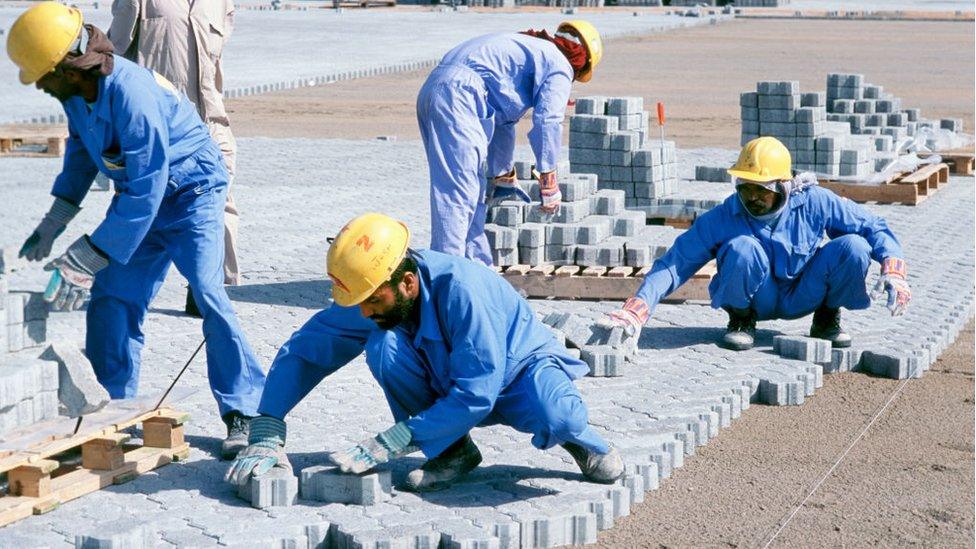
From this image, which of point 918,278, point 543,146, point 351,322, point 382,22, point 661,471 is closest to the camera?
point 351,322

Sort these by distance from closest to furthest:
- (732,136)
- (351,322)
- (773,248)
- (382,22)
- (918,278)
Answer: (351,322), (773,248), (918,278), (732,136), (382,22)

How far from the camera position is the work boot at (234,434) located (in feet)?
21.1

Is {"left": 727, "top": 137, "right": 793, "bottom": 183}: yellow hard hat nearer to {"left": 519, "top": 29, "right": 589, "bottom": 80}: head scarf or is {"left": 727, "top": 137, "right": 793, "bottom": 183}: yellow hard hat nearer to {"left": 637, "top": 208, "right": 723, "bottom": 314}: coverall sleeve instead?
{"left": 637, "top": 208, "right": 723, "bottom": 314}: coverall sleeve

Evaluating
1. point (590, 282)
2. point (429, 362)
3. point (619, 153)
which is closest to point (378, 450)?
point (429, 362)

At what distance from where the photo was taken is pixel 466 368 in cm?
565

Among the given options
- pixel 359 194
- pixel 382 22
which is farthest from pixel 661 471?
pixel 382 22

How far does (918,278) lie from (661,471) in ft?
14.7

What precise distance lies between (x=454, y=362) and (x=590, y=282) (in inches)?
166

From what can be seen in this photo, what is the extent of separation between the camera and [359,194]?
1393cm

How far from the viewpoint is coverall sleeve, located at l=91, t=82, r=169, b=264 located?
620 cm

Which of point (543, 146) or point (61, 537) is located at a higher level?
point (543, 146)

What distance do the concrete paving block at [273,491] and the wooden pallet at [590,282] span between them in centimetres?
408

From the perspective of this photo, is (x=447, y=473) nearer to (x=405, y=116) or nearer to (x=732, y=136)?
(x=732, y=136)

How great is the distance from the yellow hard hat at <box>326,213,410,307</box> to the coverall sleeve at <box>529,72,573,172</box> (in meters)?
3.61
